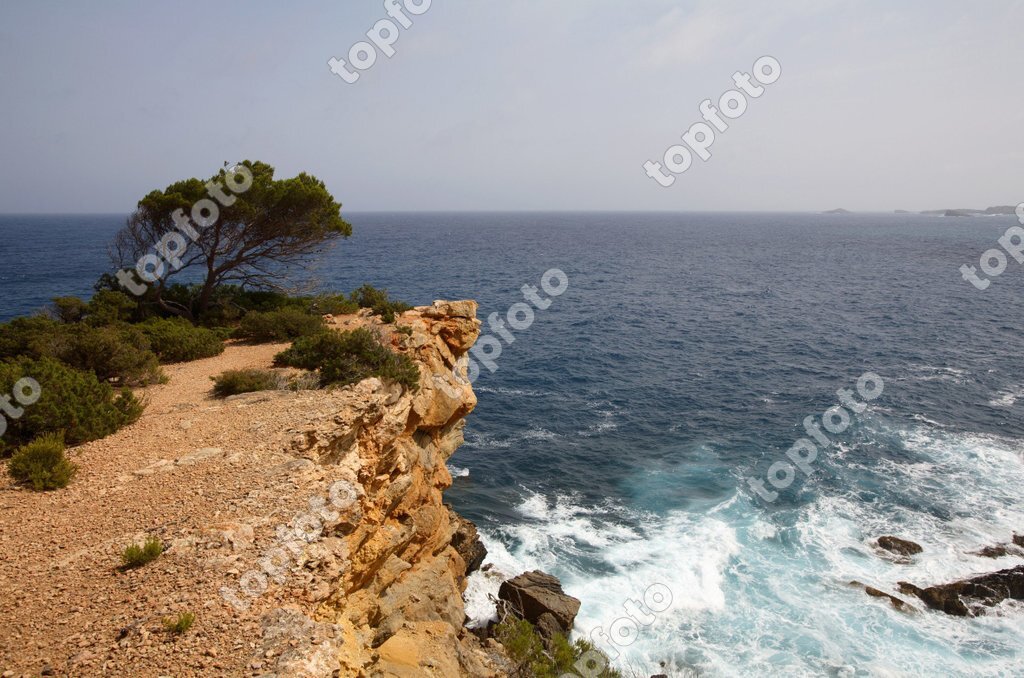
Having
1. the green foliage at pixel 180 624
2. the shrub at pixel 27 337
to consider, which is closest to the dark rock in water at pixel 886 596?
the green foliage at pixel 180 624

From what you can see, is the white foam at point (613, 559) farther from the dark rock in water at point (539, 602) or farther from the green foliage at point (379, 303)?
the green foliage at point (379, 303)

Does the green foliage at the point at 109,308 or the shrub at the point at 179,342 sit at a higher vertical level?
the green foliage at the point at 109,308

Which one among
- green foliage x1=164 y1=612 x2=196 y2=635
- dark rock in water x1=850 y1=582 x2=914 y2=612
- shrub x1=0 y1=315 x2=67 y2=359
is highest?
shrub x1=0 y1=315 x2=67 y2=359

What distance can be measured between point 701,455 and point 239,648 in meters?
25.4

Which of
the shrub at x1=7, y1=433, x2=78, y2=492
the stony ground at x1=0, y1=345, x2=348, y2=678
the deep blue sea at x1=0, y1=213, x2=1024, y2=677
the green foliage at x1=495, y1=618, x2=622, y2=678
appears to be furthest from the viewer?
the deep blue sea at x1=0, y1=213, x2=1024, y2=677

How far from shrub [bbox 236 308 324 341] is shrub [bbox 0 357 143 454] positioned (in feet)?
22.8

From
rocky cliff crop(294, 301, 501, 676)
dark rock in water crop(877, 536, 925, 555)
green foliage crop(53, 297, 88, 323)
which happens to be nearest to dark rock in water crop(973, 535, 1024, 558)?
dark rock in water crop(877, 536, 925, 555)

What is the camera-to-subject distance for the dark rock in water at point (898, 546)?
2167 cm

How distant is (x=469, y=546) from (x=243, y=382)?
34.6ft

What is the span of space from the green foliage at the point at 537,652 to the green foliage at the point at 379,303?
461 inches

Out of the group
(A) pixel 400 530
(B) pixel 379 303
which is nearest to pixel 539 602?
(A) pixel 400 530

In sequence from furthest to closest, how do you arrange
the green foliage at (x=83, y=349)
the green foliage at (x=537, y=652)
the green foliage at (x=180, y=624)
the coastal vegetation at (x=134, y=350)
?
the green foliage at (x=83, y=349)
the green foliage at (x=537, y=652)
the coastal vegetation at (x=134, y=350)
the green foliage at (x=180, y=624)

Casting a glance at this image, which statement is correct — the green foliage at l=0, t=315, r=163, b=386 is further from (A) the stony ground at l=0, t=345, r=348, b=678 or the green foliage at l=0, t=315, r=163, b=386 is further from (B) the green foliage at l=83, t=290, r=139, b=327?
(A) the stony ground at l=0, t=345, r=348, b=678

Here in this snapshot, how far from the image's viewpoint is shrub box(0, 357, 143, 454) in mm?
12227
